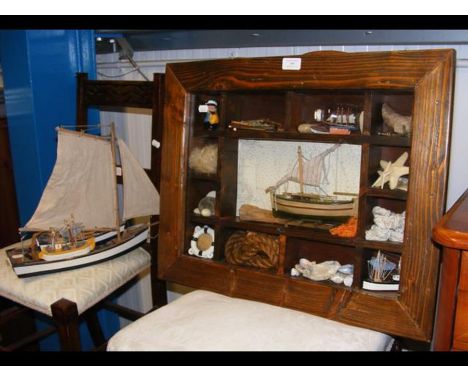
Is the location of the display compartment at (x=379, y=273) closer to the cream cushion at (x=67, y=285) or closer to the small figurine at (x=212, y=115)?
the small figurine at (x=212, y=115)

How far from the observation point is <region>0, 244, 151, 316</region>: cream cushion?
112cm

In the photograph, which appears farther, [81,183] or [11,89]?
[11,89]

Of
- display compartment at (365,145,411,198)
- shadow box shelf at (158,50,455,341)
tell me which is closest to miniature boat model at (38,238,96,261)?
shadow box shelf at (158,50,455,341)

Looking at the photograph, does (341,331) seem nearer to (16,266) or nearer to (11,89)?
(16,266)

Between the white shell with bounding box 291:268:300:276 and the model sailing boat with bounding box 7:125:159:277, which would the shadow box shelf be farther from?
the model sailing boat with bounding box 7:125:159:277

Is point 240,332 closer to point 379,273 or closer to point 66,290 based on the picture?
point 379,273

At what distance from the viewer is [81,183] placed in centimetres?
133

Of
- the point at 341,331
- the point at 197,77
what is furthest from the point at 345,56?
the point at 341,331

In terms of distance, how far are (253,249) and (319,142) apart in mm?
302

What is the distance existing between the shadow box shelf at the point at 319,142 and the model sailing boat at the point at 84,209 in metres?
0.24

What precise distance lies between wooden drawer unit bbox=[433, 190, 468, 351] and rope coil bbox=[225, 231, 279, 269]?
0.39m

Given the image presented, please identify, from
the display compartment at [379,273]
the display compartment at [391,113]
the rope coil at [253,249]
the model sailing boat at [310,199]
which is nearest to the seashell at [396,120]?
the display compartment at [391,113]
